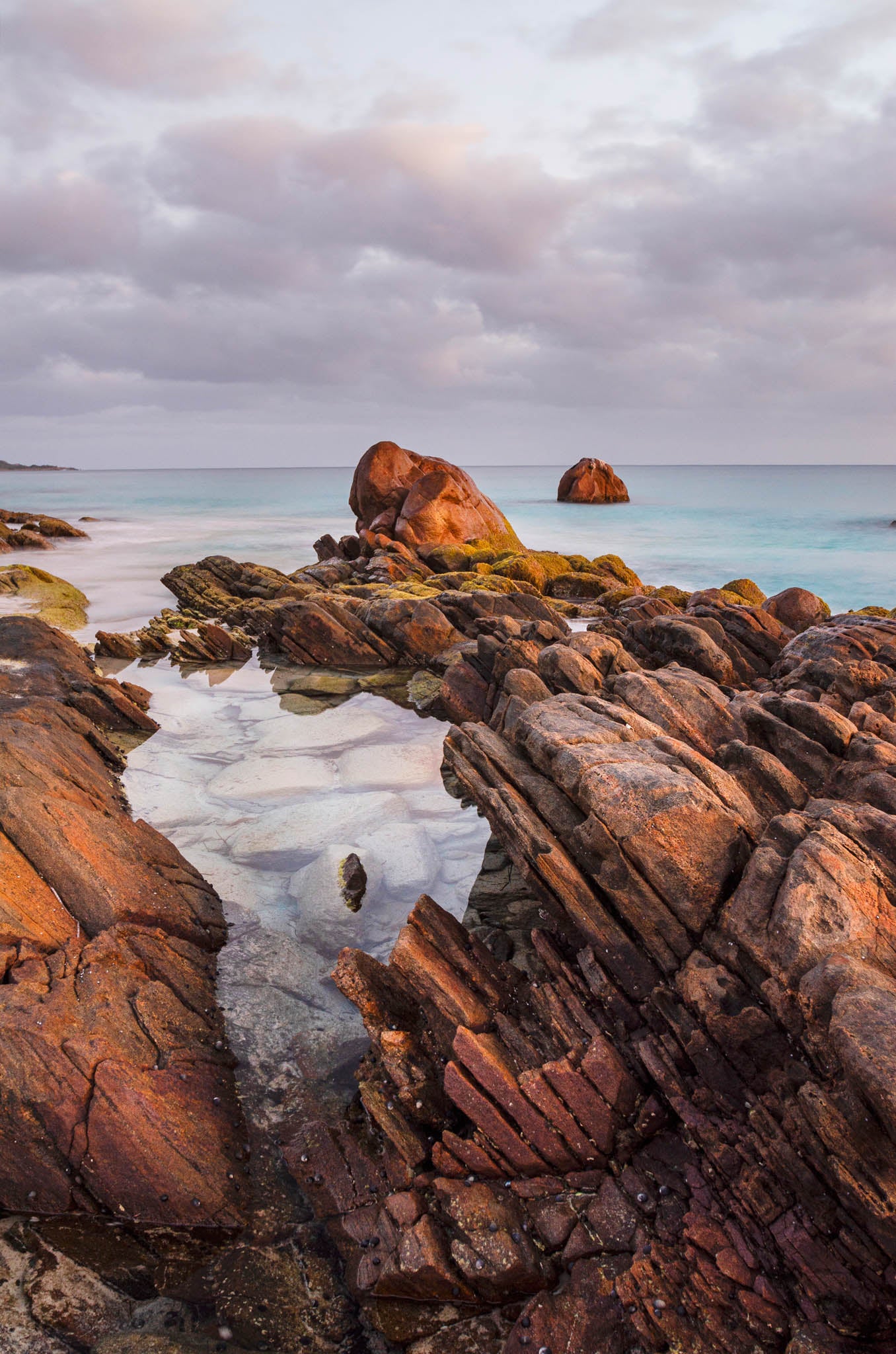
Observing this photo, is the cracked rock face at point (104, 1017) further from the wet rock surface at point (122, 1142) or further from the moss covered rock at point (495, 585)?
the moss covered rock at point (495, 585)

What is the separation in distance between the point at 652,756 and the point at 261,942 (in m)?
5.71

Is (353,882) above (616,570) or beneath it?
beneath

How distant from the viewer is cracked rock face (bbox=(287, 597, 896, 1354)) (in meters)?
5.13

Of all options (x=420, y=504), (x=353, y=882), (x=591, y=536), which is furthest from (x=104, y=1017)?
(x=591, y=536)

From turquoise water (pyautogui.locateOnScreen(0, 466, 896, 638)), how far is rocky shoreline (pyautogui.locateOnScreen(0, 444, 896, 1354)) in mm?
26376

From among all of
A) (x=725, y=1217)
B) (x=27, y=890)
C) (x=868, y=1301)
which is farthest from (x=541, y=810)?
(x=27, y=890)

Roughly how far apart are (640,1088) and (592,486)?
108616 mm

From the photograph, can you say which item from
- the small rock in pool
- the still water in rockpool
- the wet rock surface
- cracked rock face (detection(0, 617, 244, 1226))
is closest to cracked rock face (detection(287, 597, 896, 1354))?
the wet rock surface

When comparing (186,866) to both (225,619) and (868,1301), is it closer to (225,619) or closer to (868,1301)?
(868,1301)

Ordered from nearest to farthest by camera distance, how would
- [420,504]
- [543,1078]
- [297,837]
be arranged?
[543,1078] → [297,837] → [420,504]

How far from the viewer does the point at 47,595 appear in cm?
3594

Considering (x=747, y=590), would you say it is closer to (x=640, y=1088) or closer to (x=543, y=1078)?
(x=640, y=1088)

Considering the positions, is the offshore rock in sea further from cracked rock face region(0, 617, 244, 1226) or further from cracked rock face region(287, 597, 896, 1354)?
cracked rock face region(287, 597, 896, 1354)

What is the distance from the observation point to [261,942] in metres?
10.1
